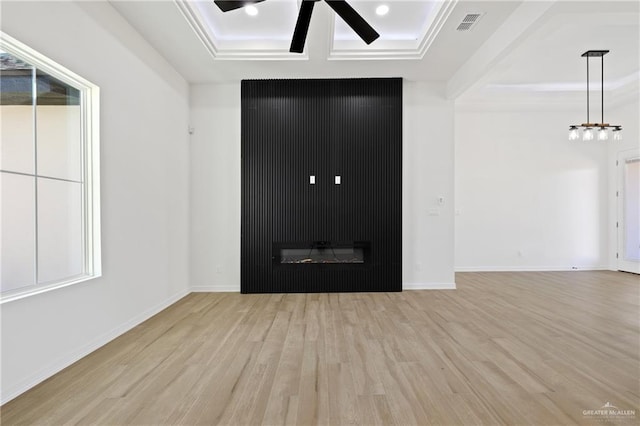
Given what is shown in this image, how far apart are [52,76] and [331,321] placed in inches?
132

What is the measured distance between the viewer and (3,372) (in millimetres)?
1862

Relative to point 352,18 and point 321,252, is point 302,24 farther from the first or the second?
point 321,252

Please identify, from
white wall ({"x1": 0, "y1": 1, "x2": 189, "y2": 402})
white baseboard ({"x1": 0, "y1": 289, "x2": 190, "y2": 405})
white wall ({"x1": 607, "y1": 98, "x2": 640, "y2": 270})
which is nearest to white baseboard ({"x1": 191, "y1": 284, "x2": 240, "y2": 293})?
white wall ({"x1": 0, "y1": 1, "x2": 189, "y2": 402})

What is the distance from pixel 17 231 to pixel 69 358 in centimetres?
105

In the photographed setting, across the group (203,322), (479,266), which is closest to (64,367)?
(203,322)

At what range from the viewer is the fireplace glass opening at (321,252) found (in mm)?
4598

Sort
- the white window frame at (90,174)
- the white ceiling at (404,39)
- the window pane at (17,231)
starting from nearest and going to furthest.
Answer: the window pane at (17,231), the white window frame at (90,174), the white ceiling at (404,39)

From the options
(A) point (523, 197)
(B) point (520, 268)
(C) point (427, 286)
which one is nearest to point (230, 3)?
(C) point (427, 286)

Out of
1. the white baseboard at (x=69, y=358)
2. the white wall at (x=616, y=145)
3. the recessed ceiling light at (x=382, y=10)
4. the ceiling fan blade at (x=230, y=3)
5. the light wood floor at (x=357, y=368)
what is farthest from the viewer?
the white wall at (x=616, y=145)

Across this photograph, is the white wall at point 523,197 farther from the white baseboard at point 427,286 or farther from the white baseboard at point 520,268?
the white baseboard at point 427,286

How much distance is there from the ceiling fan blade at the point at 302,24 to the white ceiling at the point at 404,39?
0.51 meters

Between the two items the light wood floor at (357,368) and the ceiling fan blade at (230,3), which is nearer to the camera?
the light wood floor at (357,368)

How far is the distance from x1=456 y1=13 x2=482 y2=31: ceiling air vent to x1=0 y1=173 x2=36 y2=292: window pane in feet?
13.6

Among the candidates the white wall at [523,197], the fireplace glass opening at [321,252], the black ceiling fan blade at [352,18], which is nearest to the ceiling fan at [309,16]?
the black ceiling fan blade at [352,18]
